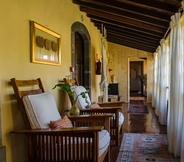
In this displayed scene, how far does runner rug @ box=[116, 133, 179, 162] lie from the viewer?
2.79 m

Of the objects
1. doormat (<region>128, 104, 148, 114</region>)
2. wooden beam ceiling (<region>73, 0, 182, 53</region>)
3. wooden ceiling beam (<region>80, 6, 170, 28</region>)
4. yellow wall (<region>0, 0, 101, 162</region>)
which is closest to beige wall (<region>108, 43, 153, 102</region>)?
doormat (<region>128, 104, 148, 114</region>)

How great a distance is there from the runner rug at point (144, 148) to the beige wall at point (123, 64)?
5272mm

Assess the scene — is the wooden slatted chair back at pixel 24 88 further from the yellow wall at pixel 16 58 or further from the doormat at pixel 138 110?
the doormat at pixel 138 110

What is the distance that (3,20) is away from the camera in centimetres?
192

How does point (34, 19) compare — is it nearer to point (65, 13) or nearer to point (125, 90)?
point (65, 13)

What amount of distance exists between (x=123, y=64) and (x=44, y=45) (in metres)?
6.70

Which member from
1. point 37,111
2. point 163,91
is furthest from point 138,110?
point 37,111

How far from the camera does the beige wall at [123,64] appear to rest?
8883mm

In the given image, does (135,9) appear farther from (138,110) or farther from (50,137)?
(138,110)

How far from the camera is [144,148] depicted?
10.4ft

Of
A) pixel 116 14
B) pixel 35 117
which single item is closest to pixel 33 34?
pixel 35 117

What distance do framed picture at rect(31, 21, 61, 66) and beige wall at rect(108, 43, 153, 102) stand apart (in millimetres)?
5921

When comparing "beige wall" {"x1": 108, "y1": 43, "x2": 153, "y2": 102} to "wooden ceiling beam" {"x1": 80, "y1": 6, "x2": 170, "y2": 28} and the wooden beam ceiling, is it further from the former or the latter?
"wooden ceiling beam" {"x1": 80, "y1": 6, "x2": 170, "y2": 28}

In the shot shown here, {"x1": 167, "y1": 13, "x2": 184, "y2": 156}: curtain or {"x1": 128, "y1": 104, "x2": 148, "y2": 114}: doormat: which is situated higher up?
{"x1": 167, "y1": 13, "x2": 184, "y2": 156}: curtain
